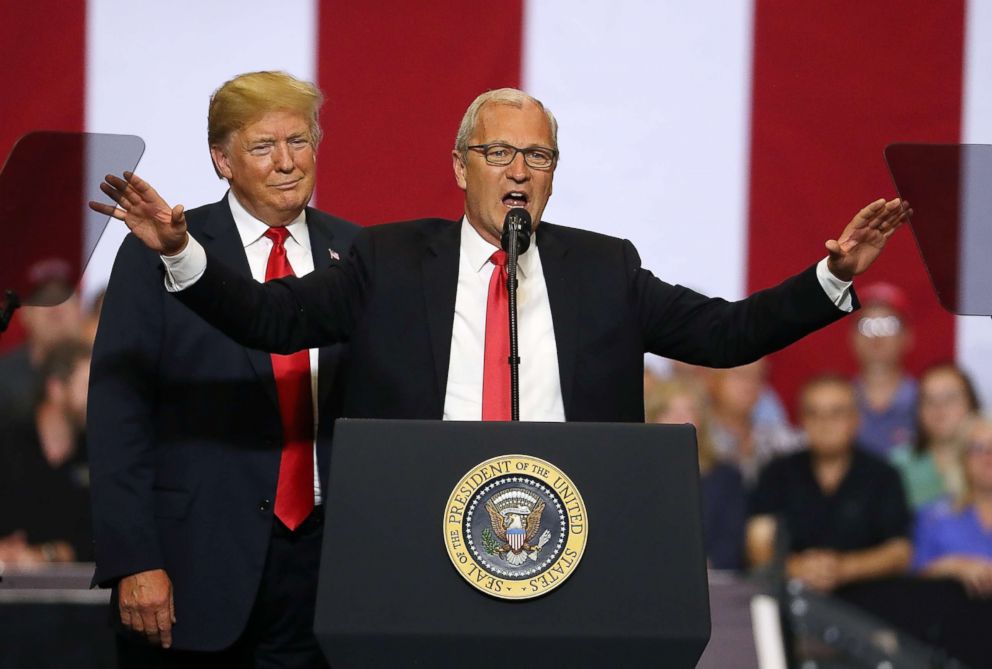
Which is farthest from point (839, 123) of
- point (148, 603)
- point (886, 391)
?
point (148, 603)

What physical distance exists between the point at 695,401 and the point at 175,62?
1.76 metres

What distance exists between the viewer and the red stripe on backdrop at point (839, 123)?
3.95 metres

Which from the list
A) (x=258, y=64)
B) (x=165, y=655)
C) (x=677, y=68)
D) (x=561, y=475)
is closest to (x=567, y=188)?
(x=677, y=68)

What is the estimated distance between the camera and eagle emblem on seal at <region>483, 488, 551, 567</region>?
1647 mm

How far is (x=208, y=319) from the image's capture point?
204 cm

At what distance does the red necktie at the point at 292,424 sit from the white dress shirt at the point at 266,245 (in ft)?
0.04

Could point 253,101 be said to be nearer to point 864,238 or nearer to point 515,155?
point 515,155

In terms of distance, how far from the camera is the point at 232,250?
2.47m

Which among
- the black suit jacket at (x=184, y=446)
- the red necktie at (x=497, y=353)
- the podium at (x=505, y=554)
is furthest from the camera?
the black suit jacket at (x=184, y=446)

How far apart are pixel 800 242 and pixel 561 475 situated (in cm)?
252

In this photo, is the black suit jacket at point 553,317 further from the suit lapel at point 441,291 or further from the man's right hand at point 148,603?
the man's right hand at point 148,603

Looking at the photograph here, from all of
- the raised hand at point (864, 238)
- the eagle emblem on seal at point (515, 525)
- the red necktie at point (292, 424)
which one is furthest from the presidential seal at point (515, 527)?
the red necktie at point (292, 424)

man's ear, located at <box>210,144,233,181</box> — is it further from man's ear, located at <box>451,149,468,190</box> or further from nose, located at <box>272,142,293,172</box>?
man's ear, located at <box>451,149,468,190</box>

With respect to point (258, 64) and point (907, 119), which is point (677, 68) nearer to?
point (907, 119)
